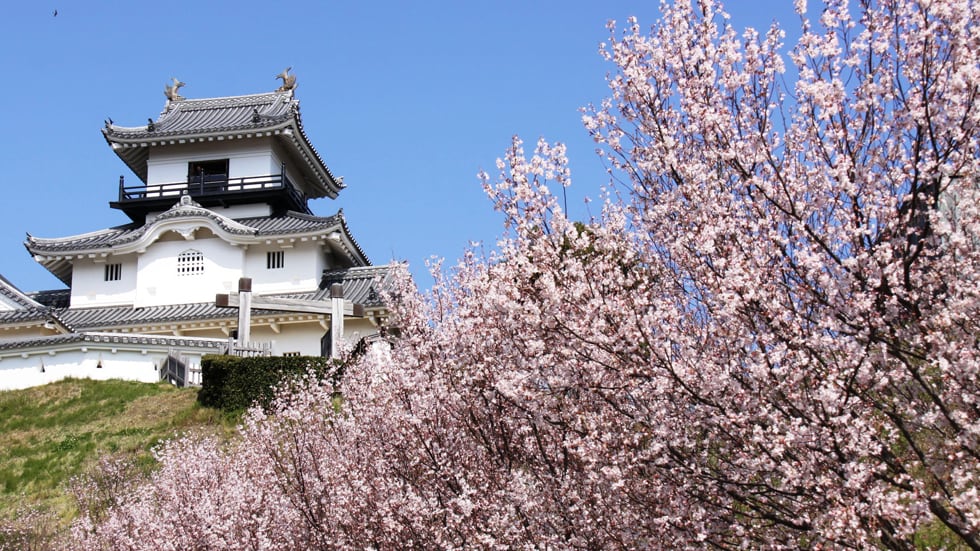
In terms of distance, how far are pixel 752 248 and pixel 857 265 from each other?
0.74m

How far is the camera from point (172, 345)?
26797 mm

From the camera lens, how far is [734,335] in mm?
5789

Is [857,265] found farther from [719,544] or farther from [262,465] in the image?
[262,465]

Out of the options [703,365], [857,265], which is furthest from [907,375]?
[703,365]

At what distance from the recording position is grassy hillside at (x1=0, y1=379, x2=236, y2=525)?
1797cm

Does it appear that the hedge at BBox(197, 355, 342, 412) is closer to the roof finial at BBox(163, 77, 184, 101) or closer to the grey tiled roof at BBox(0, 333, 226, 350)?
the grey tiled roof at BBox(0, 333, 226, 350)

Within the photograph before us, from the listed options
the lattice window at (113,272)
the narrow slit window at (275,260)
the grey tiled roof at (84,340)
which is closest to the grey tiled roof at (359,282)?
the narrow slit window at (275,260)

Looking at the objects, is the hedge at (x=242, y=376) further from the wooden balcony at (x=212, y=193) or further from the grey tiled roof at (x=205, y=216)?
the wooden balcony at (x=212, y=193)

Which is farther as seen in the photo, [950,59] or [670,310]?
[670,310]

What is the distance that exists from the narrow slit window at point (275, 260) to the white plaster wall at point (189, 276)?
3.05ft

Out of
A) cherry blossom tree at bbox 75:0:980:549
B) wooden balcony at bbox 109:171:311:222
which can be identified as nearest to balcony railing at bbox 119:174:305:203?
wooden balcony at bbox 109:171:311:222

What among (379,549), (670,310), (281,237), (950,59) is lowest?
(379,549)

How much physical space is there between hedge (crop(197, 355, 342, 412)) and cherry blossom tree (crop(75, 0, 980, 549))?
1324cm

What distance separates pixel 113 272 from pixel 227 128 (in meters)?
7.20
